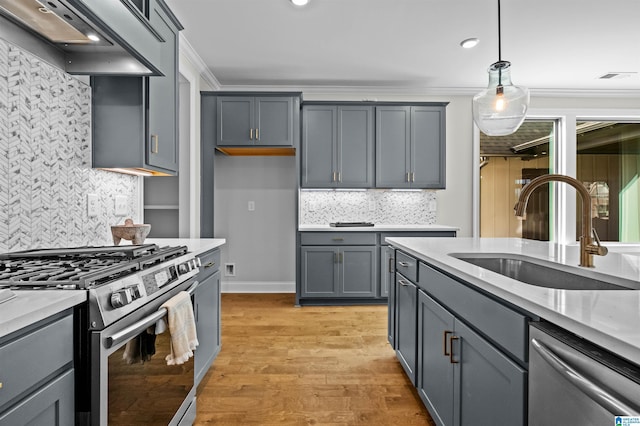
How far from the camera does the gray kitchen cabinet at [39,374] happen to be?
2.70 feet

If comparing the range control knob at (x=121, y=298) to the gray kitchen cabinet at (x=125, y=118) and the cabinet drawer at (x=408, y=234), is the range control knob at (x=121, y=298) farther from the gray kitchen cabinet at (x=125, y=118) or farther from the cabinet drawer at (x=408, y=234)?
the cabinet drawer at (x=408, y=234)

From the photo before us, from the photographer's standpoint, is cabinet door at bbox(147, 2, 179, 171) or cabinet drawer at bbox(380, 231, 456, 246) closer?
cabinet door at bbox(147, 2, 179, 171)

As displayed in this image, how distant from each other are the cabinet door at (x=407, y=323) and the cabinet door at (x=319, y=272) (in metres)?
1.69

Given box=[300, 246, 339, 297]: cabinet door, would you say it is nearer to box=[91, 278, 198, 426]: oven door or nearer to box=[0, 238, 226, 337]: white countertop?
box=[91, 278, 198, 426]: oven door

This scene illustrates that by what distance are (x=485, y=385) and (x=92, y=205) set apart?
2.26m

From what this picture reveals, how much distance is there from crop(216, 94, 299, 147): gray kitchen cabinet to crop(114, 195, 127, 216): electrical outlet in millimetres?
1770

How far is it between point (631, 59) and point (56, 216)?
5.23 m

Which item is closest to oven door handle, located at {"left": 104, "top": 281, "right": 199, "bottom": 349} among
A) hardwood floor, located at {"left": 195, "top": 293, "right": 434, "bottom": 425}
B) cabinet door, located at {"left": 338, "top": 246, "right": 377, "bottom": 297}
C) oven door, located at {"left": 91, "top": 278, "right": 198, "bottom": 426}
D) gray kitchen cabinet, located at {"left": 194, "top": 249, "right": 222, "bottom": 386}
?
oven door, located at {"left": 91, "top": 278, "right": 198, "bottom": 426}

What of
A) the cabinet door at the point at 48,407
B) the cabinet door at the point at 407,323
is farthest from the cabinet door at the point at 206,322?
the cabinet door at the point at 407,323

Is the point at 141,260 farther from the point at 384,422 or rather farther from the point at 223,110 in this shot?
the point at 223,110

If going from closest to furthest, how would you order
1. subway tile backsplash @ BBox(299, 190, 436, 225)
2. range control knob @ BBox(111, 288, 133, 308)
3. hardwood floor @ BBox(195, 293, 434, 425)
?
range control knob @ BBox(111, 288, 133, 308), hardwood floor @ BBox(195, 293, 434, 425), subway tile backsplash @ BBox(299, 190, 436, 225)

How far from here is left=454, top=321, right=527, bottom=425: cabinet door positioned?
3.48ft

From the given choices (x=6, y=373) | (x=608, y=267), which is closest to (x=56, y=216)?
(x=6, y=373)

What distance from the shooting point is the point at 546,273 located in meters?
1.67
